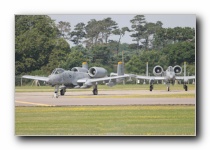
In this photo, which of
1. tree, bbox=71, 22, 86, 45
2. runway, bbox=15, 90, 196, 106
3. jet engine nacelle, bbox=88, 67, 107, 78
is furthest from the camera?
jet engine nacelle, bbox=88, 67, 107, 78

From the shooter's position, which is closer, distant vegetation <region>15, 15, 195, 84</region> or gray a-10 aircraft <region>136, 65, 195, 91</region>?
distant vegetation <region>15, 15, 195, 84</region>

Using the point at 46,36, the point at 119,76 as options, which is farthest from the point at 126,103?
the point at 46,36

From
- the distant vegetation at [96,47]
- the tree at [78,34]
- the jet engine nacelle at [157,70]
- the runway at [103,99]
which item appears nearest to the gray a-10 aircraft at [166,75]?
the jet engine nacelle at [157,70]

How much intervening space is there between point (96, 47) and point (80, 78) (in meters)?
0.79

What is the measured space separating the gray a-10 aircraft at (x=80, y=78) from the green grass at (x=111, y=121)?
69 cm

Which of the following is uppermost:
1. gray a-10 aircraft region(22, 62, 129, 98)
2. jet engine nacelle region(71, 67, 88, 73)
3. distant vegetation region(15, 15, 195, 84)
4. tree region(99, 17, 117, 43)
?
tree region(99, 17, 117, 43)

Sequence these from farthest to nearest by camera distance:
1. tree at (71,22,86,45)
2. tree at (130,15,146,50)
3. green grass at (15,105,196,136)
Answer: tree at (71,22,86,45) → tree at (130,15,146,50) → green grass at (15,105,196,136)

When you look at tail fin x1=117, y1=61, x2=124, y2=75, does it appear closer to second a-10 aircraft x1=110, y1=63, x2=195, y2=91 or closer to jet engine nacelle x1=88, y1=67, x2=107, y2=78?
→ second a-10 aircraft x1=110, y1=63, x2=195, y2=91

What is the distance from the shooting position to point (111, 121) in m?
22.1

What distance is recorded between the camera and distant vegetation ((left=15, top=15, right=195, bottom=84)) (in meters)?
22.4

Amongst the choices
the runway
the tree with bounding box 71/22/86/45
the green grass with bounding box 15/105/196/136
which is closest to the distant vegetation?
the tree with bounding box 71/22/86/45

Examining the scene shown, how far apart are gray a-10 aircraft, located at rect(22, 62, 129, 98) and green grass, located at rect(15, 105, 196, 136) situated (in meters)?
0.69

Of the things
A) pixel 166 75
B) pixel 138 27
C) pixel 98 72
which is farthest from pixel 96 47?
pixel 166 75
